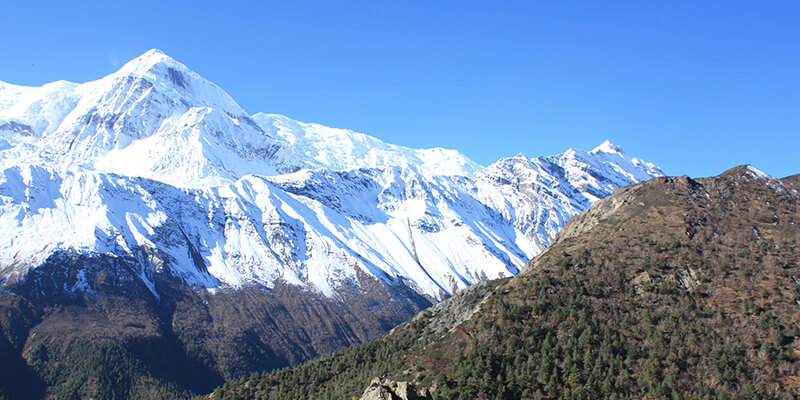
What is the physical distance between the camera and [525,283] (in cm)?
12950

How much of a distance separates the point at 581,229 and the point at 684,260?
36.9 metres

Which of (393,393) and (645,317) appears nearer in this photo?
(393,393)

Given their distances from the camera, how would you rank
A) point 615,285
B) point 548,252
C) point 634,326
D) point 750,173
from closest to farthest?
1. point 634,326
2. point 615,285
3. point 548,252
4. point 750,173

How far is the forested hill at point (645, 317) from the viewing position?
10294 centimetres

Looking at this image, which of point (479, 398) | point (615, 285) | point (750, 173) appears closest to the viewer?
point (479, 398)

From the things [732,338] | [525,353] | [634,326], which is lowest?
[732,338]

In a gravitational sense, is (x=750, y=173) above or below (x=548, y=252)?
below

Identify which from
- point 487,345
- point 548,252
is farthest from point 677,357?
point 548,252

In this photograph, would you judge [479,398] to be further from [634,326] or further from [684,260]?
[684,260]

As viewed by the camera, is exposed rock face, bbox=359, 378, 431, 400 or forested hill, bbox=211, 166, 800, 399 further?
forested hill, bbox=211, 166, 800, 399

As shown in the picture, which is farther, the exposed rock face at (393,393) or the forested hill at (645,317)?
the forested hill at (645,317)

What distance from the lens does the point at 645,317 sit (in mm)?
114875

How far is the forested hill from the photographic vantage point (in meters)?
103

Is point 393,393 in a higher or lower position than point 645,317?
higher
